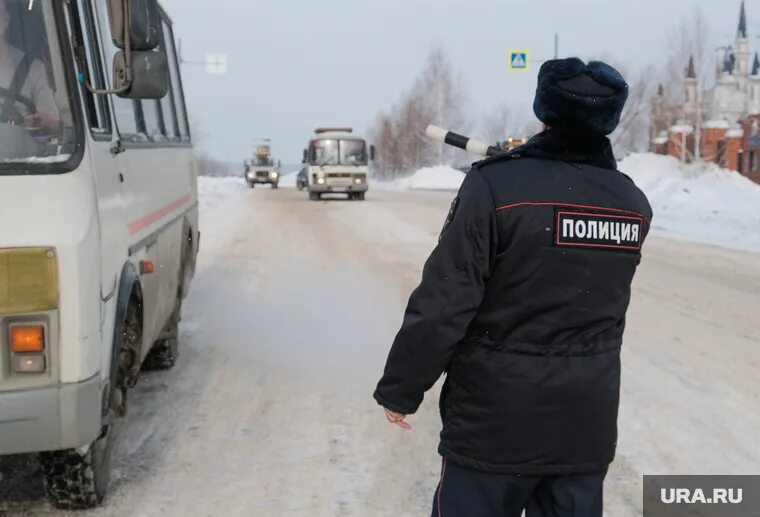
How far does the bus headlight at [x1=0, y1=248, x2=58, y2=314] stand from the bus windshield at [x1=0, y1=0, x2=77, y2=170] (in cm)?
47

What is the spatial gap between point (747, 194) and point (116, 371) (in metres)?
25.6

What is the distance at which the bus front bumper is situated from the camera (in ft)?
9.87

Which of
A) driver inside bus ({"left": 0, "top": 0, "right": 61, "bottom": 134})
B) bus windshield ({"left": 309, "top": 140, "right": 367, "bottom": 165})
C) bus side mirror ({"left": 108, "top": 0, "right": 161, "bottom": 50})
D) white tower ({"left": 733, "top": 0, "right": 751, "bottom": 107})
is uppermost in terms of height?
white tower ({"left": 733, "top": 0, "right": 751, "bottom": 107})

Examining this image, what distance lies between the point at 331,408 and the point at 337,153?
27.1 meters

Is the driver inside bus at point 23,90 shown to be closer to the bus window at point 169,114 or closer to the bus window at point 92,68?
the bus window at point 92,68

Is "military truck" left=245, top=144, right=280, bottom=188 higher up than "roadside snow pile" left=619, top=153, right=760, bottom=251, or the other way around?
"roadside snow pile" left=619, top=153, right=760, bottom=251

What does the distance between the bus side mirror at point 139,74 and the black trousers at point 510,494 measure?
2.03 meters

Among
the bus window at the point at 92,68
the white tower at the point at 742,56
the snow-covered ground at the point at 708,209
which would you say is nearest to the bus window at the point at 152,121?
the bus window at the point at 92,68

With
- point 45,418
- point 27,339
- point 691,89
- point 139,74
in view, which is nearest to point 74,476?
point 45,418

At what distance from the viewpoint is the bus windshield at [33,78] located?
3.19 m

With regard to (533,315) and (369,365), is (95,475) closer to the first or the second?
(533,315)

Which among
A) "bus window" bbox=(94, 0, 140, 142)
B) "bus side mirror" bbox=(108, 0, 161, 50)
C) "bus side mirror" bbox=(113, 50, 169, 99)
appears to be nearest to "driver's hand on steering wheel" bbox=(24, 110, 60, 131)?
"bus side mirror" bbox=(113, 50, 169, 99)

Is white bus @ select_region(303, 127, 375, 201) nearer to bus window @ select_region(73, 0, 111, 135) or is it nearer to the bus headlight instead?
bus window @ select_region(73, 0, 111, 135)

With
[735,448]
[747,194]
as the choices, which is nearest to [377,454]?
[735,448]
